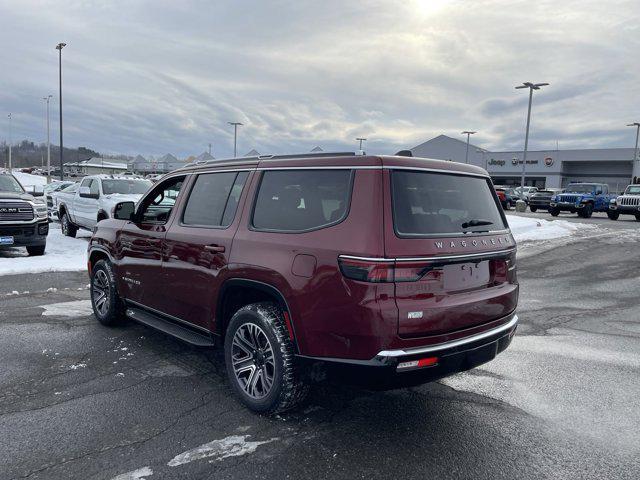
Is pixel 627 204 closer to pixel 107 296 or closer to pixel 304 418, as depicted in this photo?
pixel 107 296

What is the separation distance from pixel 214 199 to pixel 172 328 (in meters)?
1.24

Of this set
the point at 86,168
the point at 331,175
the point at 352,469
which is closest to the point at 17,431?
the point at 352,469

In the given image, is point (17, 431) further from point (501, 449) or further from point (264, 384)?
point (501, 449)

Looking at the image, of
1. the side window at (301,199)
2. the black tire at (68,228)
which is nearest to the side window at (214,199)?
the side window at (301,199)

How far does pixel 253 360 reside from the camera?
3621mm

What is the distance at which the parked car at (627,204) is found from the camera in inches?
997

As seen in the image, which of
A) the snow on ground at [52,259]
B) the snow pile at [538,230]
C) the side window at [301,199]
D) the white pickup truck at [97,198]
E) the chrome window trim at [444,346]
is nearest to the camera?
the chrome window trim at [444,346]

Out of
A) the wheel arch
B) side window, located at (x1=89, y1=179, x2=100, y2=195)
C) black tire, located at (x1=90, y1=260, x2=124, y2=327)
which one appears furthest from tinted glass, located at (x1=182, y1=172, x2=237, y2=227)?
side window, located at (x1=89, y1=179, x2=100, y2=195)

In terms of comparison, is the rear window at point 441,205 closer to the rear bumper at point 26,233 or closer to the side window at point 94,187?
the rear bumper at point 26,233

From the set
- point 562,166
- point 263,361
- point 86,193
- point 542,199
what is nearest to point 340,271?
point 263,361

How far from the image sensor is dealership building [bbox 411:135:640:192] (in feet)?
206

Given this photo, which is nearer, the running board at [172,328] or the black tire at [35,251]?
the running board at [172,328]

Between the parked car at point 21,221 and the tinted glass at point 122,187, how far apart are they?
1.92 m

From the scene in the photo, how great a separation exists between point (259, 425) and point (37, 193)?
10.7m
